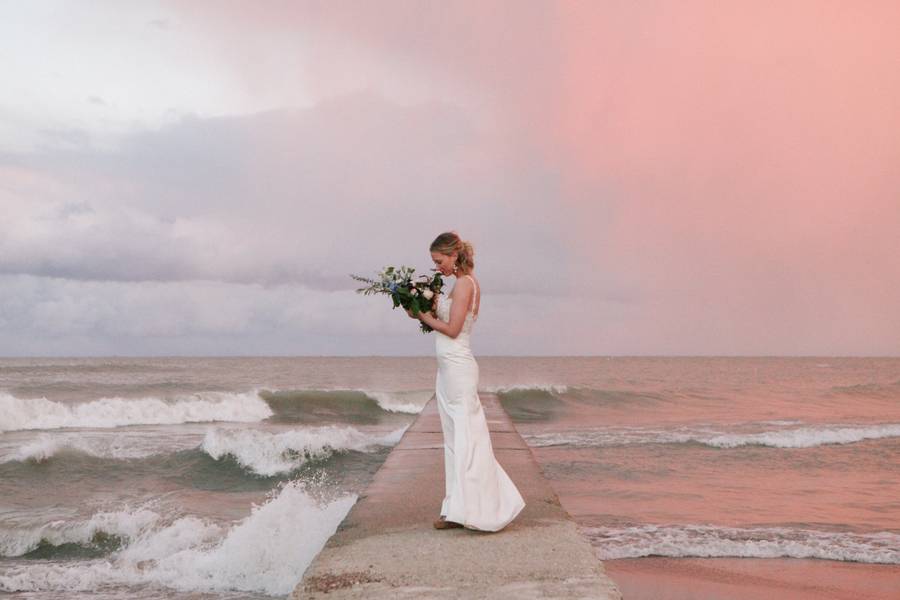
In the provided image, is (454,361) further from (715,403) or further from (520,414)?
(715,403)

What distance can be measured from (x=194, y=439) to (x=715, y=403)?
69.5 feet

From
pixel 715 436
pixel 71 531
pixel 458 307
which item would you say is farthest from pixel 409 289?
pixel 715 436

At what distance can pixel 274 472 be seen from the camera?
14102 millimetres

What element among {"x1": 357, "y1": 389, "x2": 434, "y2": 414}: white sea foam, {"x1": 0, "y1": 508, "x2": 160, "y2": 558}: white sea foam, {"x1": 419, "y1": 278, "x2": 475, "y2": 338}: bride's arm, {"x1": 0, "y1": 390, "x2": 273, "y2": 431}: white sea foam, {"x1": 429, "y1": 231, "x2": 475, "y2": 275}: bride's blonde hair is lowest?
{"x1": 0, "y1": 390, "x2": 273, "y2": 431}: white sea foam

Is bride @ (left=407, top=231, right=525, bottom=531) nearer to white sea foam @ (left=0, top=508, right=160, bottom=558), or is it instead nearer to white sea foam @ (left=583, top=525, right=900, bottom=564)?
white sea foam @ (left=583, top=525, right=900, bottom=564)

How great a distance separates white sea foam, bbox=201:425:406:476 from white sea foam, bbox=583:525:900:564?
23.4 feet

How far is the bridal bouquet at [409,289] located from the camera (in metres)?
5.20

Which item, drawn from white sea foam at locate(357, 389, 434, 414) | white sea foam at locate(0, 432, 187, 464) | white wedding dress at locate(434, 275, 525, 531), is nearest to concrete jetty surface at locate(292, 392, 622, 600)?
white wedding dress at locate(434, 275, 525, 531)

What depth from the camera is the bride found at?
5090 millimetres

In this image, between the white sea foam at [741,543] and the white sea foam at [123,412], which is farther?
the white sea foam at [123,412]

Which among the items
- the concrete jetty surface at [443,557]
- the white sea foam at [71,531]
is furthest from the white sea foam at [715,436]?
the concrete jetty surface at [443,557]

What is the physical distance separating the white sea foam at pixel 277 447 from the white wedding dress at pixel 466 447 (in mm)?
9406

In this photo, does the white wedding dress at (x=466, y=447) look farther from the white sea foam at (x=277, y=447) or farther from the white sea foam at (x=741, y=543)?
the white sea foam at (x=277, y=447)

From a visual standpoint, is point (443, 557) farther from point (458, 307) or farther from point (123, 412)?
point (123, 412)
